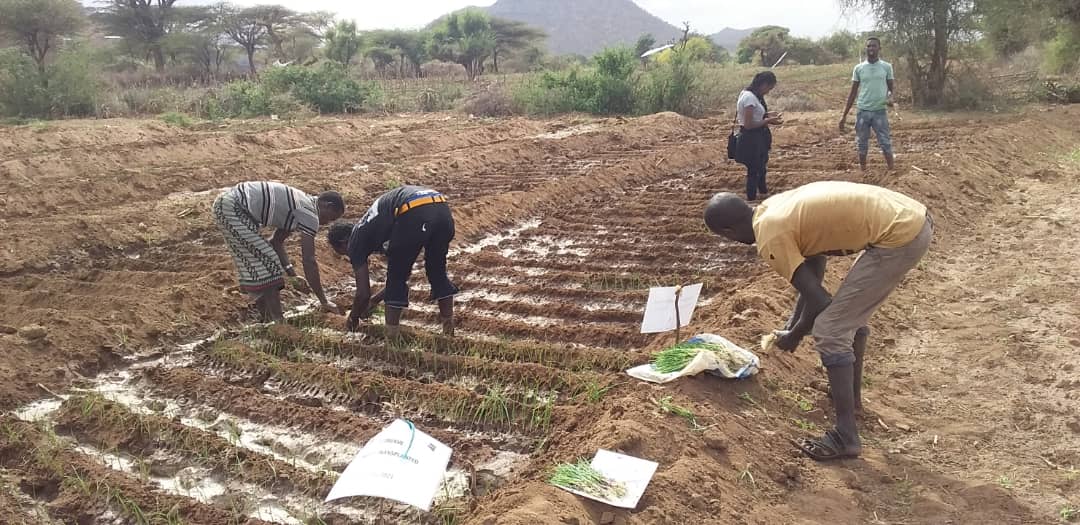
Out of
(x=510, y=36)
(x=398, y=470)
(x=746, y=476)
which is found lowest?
(x=746, y=476)

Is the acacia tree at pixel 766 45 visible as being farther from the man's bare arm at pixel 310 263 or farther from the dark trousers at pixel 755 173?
the man's bare arm at pixel 310 263

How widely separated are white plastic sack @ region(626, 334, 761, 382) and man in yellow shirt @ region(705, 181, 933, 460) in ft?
1.79

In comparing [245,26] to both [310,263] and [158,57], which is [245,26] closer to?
[158,57]

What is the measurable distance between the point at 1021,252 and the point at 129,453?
7.27 m

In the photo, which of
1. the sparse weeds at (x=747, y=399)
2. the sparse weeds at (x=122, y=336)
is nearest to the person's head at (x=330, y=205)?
the sparse weeds at (x=122, y=336)

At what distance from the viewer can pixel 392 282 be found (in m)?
5.07

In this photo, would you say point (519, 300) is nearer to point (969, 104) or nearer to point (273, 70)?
point (969, 104)

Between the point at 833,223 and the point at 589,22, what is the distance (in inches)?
5930

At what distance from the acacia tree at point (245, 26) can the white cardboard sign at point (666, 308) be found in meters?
35.7

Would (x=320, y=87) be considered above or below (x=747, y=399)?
above

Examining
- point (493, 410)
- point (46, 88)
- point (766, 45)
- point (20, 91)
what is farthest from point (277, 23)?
point (493, 410)

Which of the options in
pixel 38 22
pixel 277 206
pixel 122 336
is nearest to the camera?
pixel 122 336

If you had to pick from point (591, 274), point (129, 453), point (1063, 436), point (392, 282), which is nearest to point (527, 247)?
point (591, 274)

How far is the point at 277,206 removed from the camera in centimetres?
541
